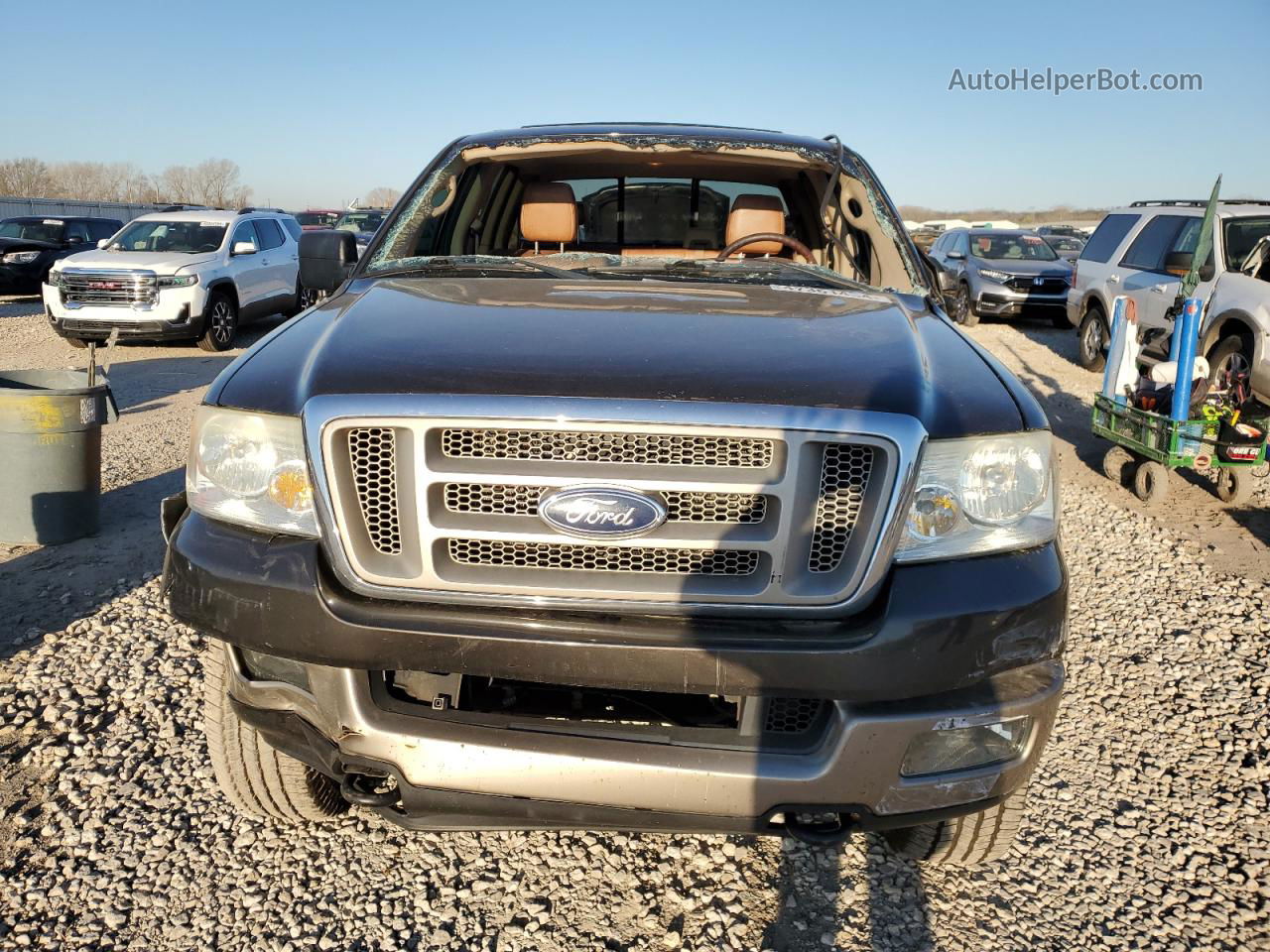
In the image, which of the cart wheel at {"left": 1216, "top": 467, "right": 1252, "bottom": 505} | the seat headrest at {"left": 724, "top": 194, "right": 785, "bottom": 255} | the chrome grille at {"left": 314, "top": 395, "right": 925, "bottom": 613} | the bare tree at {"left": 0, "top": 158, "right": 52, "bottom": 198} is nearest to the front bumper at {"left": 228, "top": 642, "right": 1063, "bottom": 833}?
the chrome grille at {"left": 314, "top": 395, "right": 925, "bottom": 613}

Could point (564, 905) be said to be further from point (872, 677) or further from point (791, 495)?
point (791, 495)

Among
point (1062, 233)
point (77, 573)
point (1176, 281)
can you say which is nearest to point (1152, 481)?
point (1176, 281)

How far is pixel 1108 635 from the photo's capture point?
438cm

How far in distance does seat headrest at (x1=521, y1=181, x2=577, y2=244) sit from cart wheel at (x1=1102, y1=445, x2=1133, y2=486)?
518 centimetres

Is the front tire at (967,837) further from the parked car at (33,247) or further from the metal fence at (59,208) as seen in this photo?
the metal fence at (59,208)

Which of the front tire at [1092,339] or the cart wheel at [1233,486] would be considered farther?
the front tire at [1092,339]

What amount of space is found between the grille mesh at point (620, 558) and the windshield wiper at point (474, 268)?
51.4 inches

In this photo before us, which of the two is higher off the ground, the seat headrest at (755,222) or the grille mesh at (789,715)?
the seat headrest at (755,222)

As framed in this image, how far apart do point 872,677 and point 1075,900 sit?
1.21 m

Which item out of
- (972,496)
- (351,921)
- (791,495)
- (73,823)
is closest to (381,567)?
(791,495)

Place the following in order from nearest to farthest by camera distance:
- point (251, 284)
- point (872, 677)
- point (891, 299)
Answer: point (872, 677)
point (891, 299)
point (251, 284)

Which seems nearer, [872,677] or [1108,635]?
[872,677]

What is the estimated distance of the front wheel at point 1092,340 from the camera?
40.2 ft

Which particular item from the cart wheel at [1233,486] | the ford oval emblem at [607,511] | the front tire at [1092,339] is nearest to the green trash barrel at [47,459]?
the ford oval emblem at [607,511]
